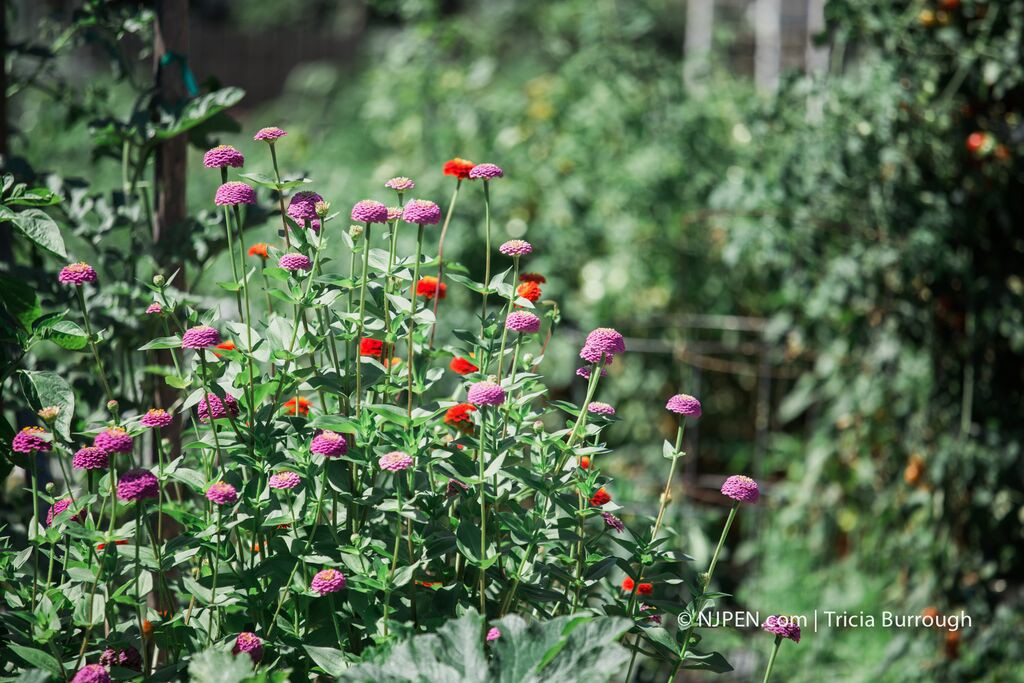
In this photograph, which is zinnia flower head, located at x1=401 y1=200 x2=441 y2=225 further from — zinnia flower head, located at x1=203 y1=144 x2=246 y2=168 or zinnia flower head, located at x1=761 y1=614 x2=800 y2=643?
zinnia flower head, located at x1=761 y1=614 x2=800 y2=643

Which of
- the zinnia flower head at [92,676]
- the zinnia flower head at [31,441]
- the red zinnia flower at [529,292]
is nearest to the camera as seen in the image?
the zinnia flower head at [92,676]

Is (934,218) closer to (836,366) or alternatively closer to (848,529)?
(836,366)

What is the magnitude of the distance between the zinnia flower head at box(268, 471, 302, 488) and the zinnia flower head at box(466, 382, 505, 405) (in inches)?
8.5

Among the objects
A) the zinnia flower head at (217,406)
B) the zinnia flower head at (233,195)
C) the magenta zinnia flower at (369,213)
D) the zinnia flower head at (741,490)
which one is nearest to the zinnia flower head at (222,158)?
the zinnia flower head at (233,195)

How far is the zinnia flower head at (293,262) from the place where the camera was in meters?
1.04

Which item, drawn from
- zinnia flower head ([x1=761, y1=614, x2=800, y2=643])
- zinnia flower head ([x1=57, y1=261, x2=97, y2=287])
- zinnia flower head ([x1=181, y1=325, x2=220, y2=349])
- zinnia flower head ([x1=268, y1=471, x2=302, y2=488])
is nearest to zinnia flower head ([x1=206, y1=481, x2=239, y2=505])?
zinnia flower head ([x1=268, y1=471, x2=302, y2=488])

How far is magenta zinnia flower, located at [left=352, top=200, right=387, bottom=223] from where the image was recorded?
1.03 metres

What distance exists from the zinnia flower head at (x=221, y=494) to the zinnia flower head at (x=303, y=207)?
311 millimetres

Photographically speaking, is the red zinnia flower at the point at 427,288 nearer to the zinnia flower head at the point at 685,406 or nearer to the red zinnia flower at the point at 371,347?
the red zinnia flower at the point at 371,347

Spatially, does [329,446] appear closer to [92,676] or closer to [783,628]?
[92,676]

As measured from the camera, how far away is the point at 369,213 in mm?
1038

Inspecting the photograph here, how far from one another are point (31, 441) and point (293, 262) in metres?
0.35

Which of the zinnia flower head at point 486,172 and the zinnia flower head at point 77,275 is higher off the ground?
the zinnia flower head at point 486,172

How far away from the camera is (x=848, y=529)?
108 inches
